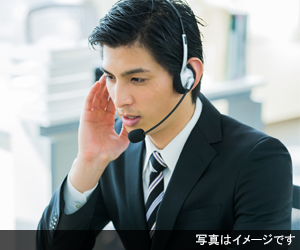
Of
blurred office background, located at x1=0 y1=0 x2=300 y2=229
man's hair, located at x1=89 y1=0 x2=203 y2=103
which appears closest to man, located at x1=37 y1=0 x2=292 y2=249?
man's hair, located at x1=89 y1=0 x2=203 y2=103

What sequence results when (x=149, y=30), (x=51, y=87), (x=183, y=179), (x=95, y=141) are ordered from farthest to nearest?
1. (x=51, y=87)
2. (x=95, y=141)
3. (x=183, y=179)
4. (x=149, y=30)

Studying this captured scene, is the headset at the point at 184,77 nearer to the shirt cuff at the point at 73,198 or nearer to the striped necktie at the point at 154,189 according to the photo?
the striped necktie at the point at 154,189

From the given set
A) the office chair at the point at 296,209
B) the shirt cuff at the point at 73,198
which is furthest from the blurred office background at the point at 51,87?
the shirt cuff at the point at 73,198

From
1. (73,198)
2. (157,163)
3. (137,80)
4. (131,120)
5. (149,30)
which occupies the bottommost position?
(73,198)

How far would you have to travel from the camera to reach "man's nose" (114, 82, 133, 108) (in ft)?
3.52

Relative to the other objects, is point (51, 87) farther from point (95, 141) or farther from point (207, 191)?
point (207, 191)

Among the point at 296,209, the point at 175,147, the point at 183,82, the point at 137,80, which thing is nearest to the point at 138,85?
the point at 137,80

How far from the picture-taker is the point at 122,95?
3.53 feet

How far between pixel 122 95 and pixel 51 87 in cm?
112

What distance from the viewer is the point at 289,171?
109cm

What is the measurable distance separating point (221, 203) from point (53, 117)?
113 centimetres

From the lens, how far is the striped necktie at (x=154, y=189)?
1209 millimetres

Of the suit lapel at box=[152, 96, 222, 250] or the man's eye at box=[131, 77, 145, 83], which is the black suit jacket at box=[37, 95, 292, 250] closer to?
the suit lapel at box=[152, 96, 222, 250]

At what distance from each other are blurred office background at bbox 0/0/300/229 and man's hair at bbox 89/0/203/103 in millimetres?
331
